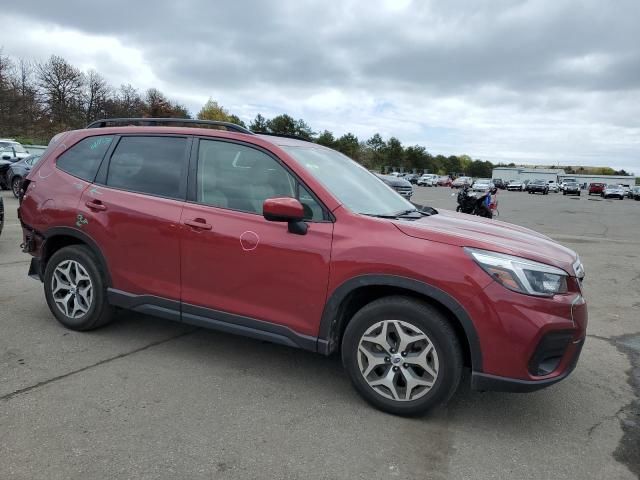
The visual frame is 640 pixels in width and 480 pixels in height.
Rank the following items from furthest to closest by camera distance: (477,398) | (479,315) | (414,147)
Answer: (414,147) → (477,398) → (479,315)

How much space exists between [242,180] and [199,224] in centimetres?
46

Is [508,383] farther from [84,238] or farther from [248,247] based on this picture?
[84,238]

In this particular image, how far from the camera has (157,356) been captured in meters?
4.07

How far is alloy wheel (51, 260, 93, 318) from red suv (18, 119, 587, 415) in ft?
0.05

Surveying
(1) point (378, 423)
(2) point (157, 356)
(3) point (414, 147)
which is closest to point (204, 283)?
(2) point (157, 356)

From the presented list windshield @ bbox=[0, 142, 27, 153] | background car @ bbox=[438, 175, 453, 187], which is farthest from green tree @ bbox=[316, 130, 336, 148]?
windshield @ bbox=[0, 142, 27, 153]

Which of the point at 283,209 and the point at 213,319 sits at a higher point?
the point at 283,209

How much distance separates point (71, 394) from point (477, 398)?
2783 millimetres

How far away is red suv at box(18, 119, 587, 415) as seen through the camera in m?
3.00

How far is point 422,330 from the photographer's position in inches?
122

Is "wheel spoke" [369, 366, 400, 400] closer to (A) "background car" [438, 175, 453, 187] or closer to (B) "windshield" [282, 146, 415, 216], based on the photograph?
(B) "windshield" [282, 146, 415, 216]

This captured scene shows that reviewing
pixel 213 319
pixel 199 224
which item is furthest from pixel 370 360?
pixel 199 224

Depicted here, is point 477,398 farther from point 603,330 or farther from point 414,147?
point 414,147

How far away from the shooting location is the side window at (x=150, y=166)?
4.00m
